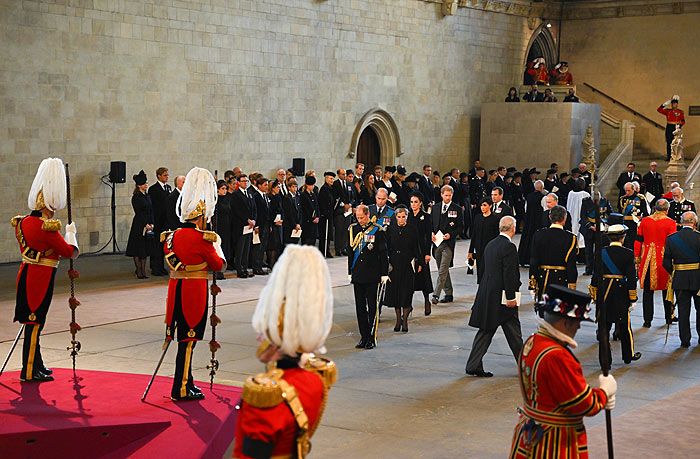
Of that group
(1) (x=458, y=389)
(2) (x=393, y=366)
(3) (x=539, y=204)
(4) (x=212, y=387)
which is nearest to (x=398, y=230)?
(2) (x=393, y=366)

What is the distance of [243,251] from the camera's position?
15547mm

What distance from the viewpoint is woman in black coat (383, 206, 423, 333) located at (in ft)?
37.2

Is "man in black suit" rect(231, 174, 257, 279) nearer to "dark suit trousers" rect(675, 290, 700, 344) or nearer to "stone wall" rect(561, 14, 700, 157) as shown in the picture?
"dark suit trousers" rect(675, 290, 700, 344)

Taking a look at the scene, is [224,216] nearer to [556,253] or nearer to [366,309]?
[366,309]

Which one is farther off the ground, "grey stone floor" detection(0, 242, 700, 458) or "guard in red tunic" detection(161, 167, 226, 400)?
"guard in red tunic" detection(161, 167, 226, 400)

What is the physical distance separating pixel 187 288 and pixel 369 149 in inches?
644

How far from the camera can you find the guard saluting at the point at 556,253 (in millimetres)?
10438

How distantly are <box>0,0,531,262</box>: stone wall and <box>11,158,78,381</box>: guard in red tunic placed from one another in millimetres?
8369

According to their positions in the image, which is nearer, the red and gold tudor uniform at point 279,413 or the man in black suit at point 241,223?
the red and gold tudor uniform at point 279,413

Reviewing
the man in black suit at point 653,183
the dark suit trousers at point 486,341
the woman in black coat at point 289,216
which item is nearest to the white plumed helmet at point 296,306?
the dark suit trousers at point 486,341

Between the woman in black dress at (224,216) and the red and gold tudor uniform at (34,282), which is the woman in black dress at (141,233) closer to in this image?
the woman in black dress at (224,216)

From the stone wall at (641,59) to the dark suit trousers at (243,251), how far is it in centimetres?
1638

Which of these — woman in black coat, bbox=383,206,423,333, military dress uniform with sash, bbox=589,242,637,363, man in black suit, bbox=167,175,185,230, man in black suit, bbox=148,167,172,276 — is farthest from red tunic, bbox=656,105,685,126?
military dress uniform with sash, bbox=589,242,637,363

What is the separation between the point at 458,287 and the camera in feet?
49.9
